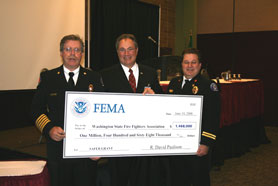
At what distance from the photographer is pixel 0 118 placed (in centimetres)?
451

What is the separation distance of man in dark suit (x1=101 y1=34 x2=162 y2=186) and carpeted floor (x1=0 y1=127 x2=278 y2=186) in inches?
54.3

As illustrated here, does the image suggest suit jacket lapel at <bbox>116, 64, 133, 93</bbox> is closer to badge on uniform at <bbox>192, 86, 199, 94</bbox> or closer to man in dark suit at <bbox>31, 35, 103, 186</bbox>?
man in dark suit at <bbox>31, 35, 103, 186</bbox>

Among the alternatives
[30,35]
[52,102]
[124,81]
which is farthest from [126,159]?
[30,35]

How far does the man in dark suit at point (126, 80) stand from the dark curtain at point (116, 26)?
13.1ft

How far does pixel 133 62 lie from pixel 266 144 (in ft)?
14.2

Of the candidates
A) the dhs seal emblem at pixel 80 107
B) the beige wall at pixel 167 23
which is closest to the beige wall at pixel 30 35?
the dhs seal emblem at pixel 80 107

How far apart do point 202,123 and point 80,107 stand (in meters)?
0.95

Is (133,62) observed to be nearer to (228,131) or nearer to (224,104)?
(224,104)

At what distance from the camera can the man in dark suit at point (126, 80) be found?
2.22 m

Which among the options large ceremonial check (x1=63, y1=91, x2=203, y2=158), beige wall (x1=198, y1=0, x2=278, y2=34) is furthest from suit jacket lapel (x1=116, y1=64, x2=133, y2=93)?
beige wall (x1=198, y1=0, x2=278, y2=34)

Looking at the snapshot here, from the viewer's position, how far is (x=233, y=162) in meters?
4.45

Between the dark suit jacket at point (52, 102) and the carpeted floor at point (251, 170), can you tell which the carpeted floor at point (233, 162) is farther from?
the dark suit jacket at point (52, 102)

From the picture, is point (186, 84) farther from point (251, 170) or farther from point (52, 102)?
point (251, 170)

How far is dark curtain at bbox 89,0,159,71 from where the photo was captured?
6.21m
